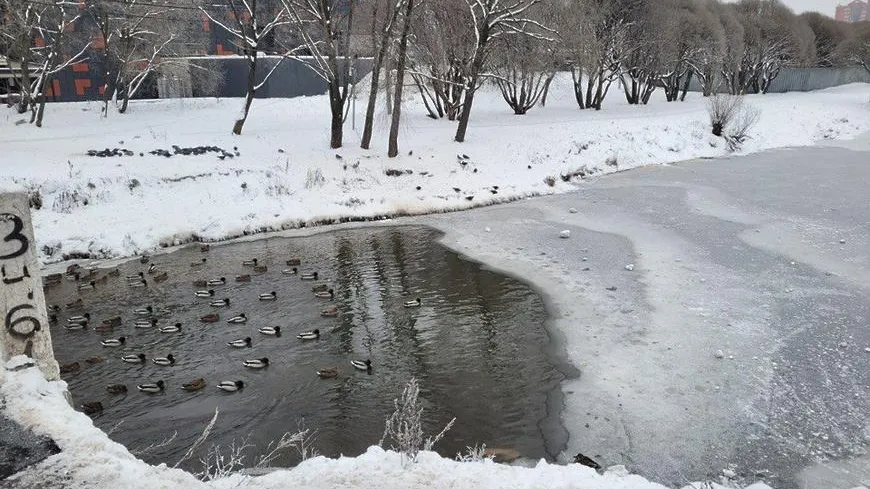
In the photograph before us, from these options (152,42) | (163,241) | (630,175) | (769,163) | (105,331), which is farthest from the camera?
(152,42)

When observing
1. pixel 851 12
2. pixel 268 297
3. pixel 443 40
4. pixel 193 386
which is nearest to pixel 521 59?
pixel 443 40

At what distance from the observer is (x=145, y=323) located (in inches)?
468

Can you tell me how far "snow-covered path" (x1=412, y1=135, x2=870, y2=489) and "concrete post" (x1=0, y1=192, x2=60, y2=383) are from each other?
6012 mm

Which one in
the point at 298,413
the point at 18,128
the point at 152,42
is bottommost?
the point at 298,413

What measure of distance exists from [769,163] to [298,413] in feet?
91.5

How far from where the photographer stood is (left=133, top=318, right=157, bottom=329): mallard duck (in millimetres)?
11836

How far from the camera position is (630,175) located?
90.4 feet

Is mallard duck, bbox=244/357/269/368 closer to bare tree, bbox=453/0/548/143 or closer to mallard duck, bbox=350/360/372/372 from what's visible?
mallard duck, bbox=350/360/372/372

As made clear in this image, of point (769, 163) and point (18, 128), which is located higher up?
point (18, 128)

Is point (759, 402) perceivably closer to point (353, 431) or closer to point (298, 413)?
point (353, 431)

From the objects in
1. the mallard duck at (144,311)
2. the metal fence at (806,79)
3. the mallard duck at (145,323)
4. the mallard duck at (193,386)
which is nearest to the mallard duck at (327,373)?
the mallard duck at (193,386)

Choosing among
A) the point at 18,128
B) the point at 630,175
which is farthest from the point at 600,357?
the point at 18,128

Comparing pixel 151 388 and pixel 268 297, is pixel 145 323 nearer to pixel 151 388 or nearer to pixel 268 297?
pixel 268 297

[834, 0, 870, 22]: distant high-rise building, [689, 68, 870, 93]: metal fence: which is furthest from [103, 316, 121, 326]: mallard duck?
[834, 0, 870, 22]: distant high-rise building
